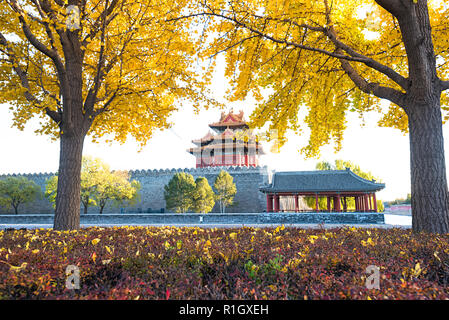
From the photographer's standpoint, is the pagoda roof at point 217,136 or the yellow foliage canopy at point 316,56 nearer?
the yellow foliage canopy at point 316,56

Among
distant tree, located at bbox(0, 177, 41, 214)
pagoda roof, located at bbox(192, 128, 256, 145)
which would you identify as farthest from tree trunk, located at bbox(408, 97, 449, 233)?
distant tree, located at bbox(0, 177, 41, 214)

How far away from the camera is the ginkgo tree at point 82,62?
5.83 m

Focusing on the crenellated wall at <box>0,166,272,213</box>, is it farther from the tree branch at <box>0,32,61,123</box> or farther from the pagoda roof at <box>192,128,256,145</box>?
the tree branch at <box>0,32,61,123</box>

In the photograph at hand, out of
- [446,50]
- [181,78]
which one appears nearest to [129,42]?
[181,78]

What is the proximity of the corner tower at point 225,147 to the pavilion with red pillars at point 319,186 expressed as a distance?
36.1 ft

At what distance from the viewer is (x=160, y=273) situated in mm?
1989

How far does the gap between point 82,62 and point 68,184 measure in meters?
2.75

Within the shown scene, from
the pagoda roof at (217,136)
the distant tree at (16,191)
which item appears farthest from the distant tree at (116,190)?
the pagoda roof at (217,136)

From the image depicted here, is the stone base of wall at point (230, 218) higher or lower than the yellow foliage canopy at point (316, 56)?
lower

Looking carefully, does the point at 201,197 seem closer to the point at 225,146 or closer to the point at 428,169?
the point at 225,146

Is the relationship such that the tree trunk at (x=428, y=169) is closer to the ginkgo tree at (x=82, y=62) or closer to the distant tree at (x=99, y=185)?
the ginkgo tree at (x=82, y=62)

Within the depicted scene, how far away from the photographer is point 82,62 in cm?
636

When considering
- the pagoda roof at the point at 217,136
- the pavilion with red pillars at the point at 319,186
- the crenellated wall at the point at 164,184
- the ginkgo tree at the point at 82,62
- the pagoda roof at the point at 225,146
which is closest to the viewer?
the ginkgo tree at the point at 82,62

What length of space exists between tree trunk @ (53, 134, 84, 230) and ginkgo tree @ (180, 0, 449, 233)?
347 cm
